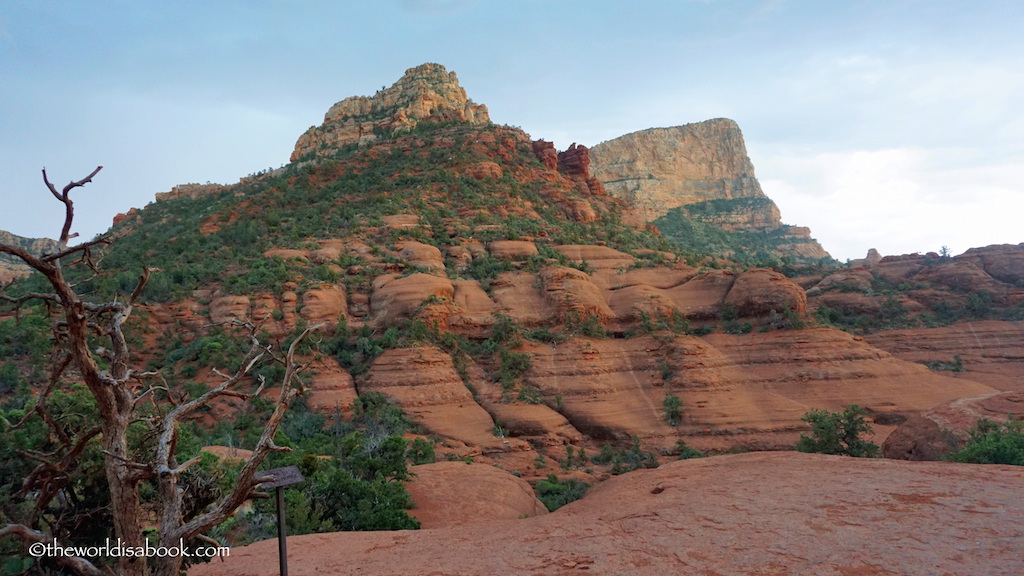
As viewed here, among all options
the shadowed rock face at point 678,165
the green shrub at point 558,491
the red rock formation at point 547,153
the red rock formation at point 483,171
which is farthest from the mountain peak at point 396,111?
the green shrub at point 558,491

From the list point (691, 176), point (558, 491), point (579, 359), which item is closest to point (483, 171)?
point (579, 359)

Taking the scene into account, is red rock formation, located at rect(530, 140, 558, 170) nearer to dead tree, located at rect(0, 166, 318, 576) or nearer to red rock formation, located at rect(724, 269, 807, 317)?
red rock formation, located at rect(724, 269, 807, 317)

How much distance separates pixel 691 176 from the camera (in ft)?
332

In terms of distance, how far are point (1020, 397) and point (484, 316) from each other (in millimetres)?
21287

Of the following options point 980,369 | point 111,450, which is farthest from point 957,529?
point 980,369

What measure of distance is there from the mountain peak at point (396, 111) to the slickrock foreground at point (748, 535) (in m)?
52.8

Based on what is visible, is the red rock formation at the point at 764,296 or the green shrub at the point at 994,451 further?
the red rock formation at the point at 764,296

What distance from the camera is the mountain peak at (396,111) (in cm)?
5834

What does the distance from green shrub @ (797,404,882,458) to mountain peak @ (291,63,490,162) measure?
4970 centimetres

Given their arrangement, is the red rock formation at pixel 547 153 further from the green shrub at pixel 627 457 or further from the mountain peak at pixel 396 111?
the green shrub at pixel 627 457

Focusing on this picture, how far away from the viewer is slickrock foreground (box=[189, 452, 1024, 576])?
656 centimetres

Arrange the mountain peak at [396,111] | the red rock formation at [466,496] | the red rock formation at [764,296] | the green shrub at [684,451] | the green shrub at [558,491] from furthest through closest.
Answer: the mountain peak at [396,111] → the red rock formation at [764,296] → the green shrub at [684,451] → the green shrub at [558,491] → the red rock formation at [466,496]

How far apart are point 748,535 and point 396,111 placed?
5960 centimetres

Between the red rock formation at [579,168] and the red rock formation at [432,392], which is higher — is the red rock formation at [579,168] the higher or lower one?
the higher one
